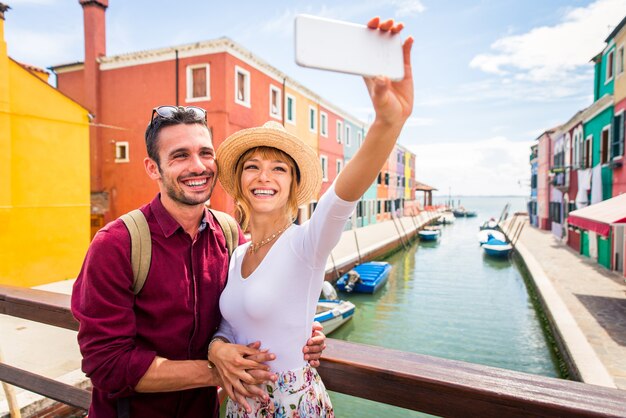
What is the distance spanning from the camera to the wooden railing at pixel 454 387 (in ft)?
3.51

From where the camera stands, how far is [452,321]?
1244 cm

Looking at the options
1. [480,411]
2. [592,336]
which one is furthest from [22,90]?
[592,336]

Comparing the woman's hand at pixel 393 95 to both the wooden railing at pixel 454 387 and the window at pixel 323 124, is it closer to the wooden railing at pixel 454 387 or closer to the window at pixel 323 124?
the wooden railing at pixel 454 387

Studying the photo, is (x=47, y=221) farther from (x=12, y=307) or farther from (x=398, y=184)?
(x=398, y=184)

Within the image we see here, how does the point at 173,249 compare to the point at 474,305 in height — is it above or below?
above

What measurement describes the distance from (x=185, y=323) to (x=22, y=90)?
11237mm

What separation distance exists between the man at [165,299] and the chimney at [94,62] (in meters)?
14.9

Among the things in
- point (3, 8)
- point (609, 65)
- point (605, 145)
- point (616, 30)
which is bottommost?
point (605, 145)

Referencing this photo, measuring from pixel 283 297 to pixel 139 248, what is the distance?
1.67 feet

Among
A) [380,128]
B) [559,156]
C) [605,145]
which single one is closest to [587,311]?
[605,145]

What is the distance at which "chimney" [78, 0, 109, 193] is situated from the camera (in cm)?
1381

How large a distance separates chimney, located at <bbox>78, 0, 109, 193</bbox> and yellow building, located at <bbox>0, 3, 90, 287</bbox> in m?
3.86

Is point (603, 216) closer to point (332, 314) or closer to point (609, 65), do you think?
point (332, 314)

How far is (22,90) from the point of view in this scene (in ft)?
31.4
